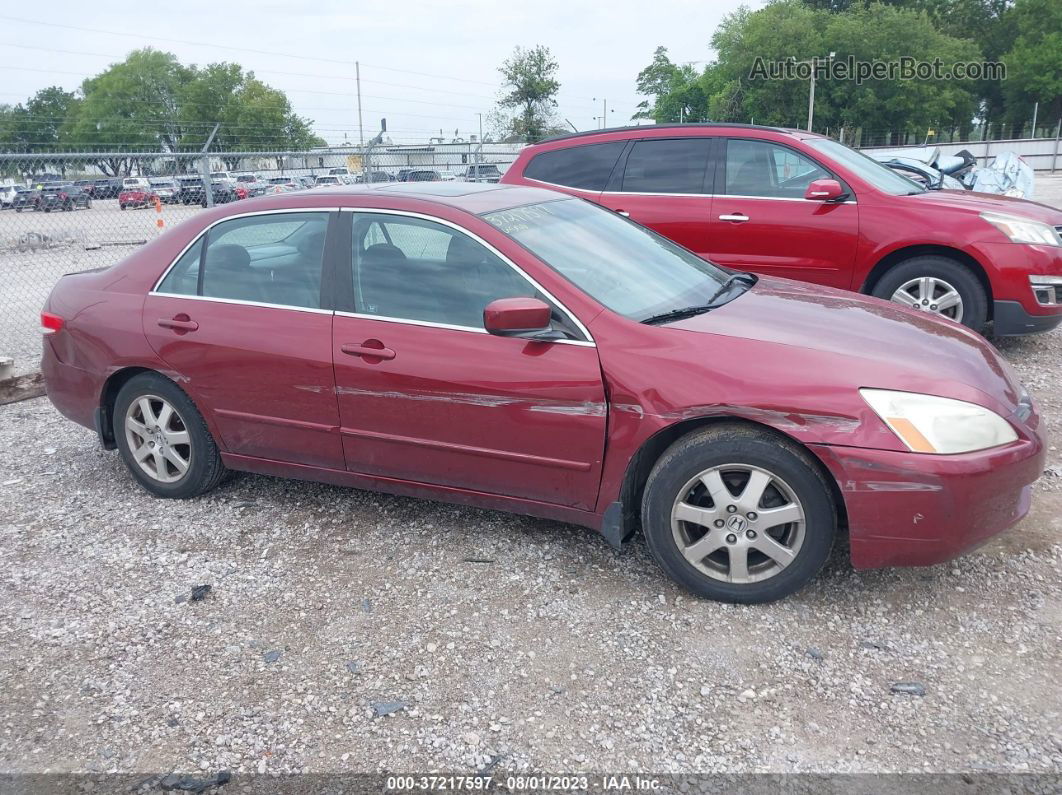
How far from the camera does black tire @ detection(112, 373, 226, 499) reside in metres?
4.21

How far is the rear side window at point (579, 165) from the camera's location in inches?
283

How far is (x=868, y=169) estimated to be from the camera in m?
6.68

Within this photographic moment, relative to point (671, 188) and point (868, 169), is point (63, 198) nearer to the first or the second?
point (671, 188)

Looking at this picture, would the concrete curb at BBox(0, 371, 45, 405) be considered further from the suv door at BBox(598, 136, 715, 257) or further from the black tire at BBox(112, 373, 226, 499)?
the suv door at BBox(598, 136, 715, 257)

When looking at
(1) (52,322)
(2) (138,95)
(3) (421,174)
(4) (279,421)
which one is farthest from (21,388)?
(2) (138,95)

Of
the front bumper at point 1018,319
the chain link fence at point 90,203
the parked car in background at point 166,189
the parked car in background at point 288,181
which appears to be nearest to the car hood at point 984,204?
the front bumper at point 1018,319

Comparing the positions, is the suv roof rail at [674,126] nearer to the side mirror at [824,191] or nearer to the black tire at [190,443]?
the side mirror at [824,191]

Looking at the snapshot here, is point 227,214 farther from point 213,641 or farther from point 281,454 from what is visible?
point 213,641

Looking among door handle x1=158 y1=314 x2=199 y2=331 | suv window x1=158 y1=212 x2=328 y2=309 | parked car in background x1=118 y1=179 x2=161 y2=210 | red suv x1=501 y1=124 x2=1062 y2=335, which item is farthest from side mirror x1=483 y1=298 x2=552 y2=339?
parked car in background x1=118 y1=179 x2=161 y2=210

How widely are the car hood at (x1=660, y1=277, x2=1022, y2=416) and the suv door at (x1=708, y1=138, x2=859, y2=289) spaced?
8.94ft

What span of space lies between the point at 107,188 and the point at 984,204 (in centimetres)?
1191

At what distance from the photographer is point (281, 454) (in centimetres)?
404

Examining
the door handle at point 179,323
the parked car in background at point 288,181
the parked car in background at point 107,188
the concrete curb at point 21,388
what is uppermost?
the parked car in background at point 288,181

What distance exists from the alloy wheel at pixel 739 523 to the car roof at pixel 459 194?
61.0 inches
